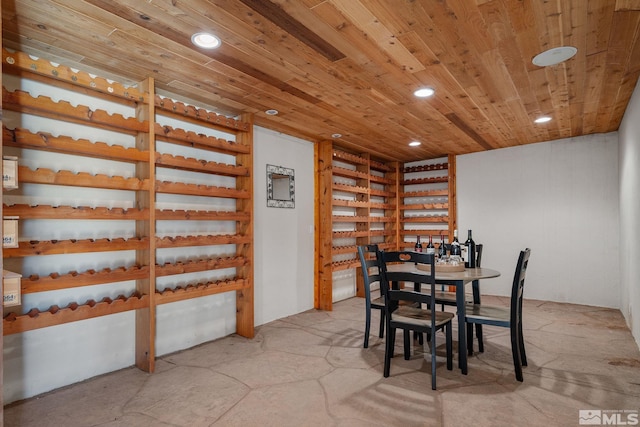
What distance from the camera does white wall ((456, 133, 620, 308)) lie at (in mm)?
4773

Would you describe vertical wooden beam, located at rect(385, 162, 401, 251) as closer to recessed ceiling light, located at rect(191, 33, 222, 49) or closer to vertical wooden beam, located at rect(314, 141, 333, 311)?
vertical wooden beam, located at rect(314, 141, 333, 311)

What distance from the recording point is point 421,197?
6430 mm

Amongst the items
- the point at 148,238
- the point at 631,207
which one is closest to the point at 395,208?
the point at 631,207

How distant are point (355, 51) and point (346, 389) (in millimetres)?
2418

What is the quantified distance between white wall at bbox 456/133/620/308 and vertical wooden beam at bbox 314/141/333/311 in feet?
8.43

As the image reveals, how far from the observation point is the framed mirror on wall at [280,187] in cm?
429

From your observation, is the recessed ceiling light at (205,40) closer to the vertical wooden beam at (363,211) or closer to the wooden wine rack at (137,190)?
the wooden wine rack at (137,190)

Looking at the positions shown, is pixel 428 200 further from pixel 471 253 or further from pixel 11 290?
pixel 11 290

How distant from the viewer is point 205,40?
221 cm

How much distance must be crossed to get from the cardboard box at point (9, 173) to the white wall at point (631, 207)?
469cm

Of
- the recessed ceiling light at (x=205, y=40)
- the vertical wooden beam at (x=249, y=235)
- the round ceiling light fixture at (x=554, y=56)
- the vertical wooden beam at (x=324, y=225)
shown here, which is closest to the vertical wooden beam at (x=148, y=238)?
the recessed ceiling light at (x=205, y=40)

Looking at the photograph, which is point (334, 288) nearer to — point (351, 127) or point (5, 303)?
point (351, 127)

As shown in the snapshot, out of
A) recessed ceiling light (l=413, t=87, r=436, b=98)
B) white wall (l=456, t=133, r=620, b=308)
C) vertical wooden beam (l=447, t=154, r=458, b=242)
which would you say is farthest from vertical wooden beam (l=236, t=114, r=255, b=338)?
white wall (l=456, t=133, r=620, b=308)

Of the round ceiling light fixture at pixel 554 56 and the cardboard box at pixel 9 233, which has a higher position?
the round ceiling light fixture at pixel 554 56
